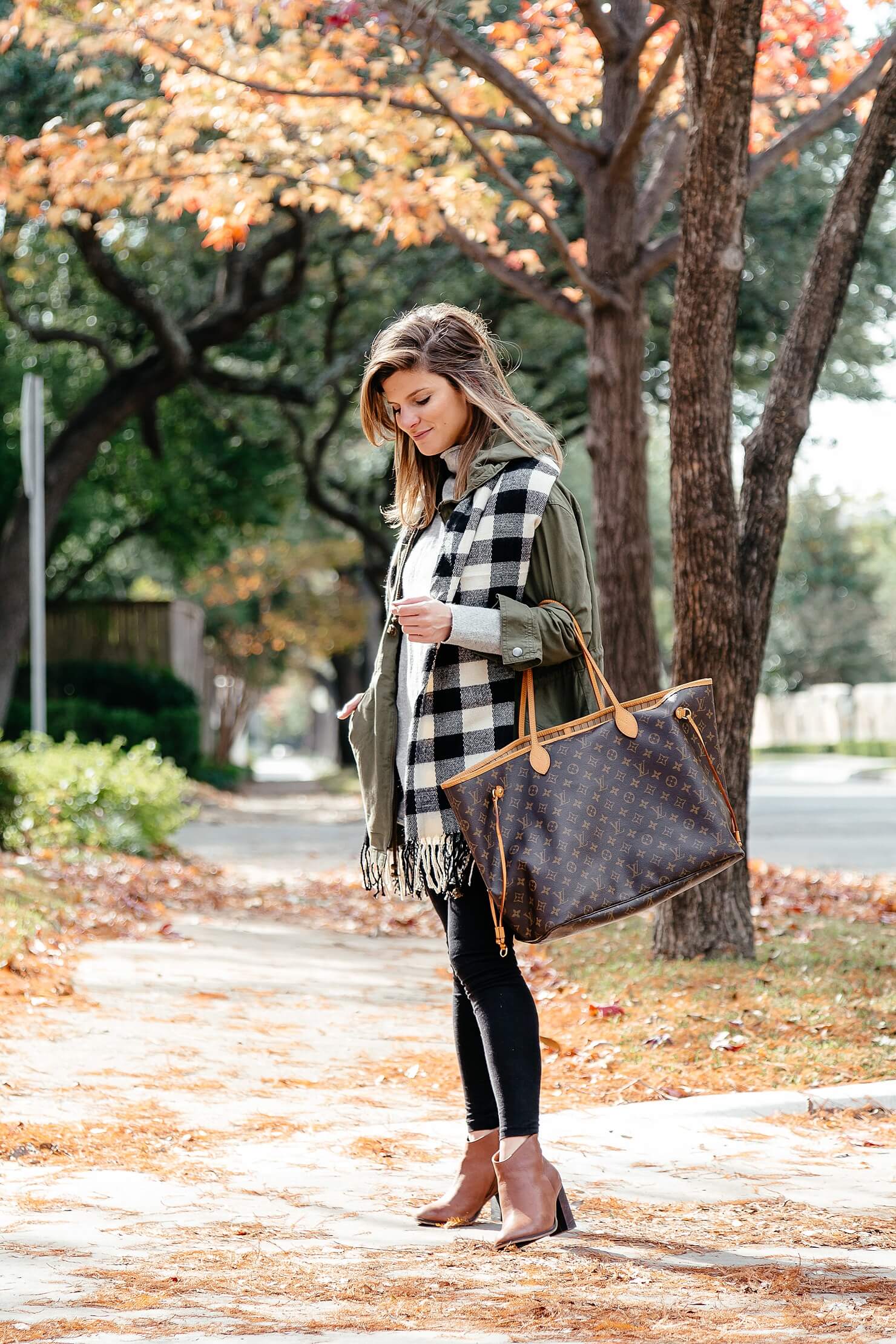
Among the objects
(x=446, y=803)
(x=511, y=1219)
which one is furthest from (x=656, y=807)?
(x=511, y=1219)

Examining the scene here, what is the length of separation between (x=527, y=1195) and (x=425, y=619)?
120 centimetres

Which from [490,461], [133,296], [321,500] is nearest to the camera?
[490,461]

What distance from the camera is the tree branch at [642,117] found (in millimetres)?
7949

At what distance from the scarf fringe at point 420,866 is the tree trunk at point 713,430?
281cm

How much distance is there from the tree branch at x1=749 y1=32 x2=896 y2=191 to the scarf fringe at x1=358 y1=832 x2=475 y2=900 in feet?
18.1

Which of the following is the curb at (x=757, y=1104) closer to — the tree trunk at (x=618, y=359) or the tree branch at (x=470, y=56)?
the tree trunk at (x=618, y=359)

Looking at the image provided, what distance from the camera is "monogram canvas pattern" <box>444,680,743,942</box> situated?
9.98ft

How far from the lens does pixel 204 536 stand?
905 inches

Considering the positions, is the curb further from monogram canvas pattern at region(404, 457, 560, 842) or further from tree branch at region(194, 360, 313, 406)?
tree branch at region(194, 360, 313, 406)

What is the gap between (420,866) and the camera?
10.8ft

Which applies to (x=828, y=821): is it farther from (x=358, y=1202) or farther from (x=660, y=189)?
(x=358, y=1202)

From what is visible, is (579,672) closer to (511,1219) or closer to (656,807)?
(656,807)

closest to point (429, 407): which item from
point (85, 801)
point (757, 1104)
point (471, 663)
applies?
point (471, 663)

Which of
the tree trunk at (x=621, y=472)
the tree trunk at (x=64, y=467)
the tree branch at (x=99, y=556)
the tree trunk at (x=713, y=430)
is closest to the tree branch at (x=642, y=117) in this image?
the tree trunk at (x=621, y=472)
